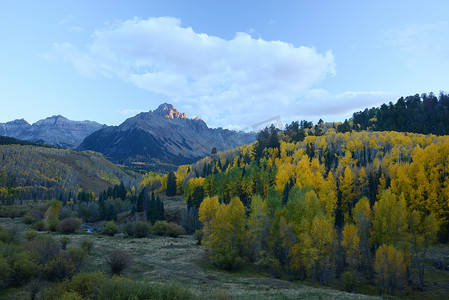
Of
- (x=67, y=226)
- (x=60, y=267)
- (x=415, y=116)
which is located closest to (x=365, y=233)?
(x=60, y=267)

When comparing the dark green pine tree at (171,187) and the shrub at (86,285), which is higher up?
the shrub at (86,285)

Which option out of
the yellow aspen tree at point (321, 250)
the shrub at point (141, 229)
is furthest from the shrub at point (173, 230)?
the yellow aspen tree at point (321, 250)

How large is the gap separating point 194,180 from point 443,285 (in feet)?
339

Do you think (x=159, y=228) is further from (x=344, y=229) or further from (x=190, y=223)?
(x=344, y=229)

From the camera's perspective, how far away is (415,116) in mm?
173750

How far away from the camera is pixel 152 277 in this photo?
36.6 metres

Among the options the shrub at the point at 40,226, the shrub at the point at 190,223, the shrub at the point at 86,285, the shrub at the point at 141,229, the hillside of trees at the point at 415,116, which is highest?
the hillside of trees at the point at 415,116

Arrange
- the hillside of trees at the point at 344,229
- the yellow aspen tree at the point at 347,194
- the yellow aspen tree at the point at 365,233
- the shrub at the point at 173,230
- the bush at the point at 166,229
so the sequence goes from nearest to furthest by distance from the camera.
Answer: the hillside of trees at the point at 344,229 → the yellow aspen tree at the point at 365,233 → the shrub at the point at 173,230 → the bush at the point at 166,229 → the yellow aspen tree at the point at 347,194

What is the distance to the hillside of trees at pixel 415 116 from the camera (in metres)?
157

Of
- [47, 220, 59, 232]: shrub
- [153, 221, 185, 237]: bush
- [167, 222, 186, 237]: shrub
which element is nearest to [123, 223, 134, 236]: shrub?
[153, 221, 185, 237]: bush

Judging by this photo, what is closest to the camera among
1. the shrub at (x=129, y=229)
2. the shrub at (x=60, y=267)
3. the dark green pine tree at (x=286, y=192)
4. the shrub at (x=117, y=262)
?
the shrub at (x=60, y=267)

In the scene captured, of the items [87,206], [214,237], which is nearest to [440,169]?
[214,237]

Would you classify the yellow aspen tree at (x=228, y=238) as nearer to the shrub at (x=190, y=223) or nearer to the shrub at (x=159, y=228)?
the shrub at (x=159, y=228)

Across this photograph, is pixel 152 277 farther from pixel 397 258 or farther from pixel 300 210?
pixel 397 258
